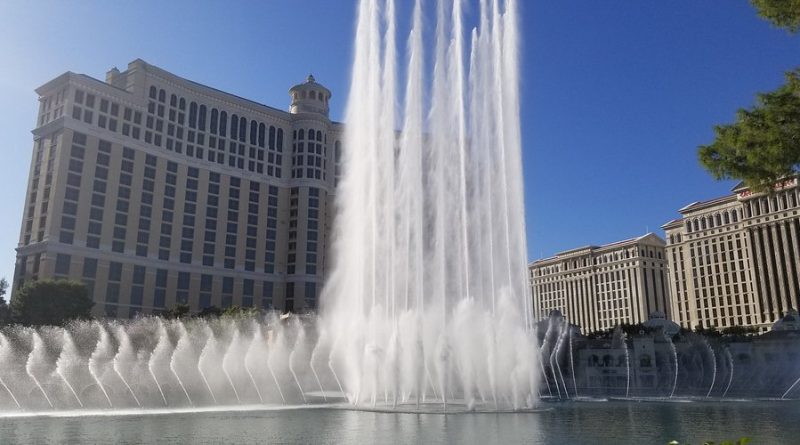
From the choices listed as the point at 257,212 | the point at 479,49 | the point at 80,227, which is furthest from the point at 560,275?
the point at 479,49

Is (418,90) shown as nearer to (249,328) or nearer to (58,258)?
(249,328)

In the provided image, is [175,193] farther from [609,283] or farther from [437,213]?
[609,283]

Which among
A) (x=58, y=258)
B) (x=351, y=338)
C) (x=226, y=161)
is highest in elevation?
(x=226, y=161)

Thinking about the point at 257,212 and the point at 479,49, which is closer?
the point at 479,49

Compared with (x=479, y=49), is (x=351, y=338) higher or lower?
lower

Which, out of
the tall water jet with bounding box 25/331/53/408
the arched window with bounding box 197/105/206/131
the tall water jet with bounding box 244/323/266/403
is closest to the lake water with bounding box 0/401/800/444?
the tall water jet with bounding box 25/331/53/408

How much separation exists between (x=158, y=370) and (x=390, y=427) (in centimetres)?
2339

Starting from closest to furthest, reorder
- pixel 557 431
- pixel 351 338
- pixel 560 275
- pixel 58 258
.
→ 1. pixel 557 431
2. pixel 351 338
3. pixel 58 258
4. pixel 560 275

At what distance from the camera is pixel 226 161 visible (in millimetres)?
94438

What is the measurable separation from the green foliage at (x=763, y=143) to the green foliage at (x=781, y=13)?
48.8 inches

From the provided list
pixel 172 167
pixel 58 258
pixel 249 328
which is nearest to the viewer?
pixel 249 328

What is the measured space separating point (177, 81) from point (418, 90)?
7094 centimetres

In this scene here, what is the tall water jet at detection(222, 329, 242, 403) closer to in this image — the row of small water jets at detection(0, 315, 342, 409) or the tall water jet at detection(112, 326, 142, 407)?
the row of small water jets at detection(0, 315, 342, 409)

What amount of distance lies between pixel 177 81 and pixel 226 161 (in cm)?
1383
